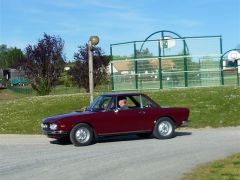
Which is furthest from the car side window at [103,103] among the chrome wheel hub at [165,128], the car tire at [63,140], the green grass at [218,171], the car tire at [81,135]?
the green grass at [218,171]

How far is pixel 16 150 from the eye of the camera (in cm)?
1467

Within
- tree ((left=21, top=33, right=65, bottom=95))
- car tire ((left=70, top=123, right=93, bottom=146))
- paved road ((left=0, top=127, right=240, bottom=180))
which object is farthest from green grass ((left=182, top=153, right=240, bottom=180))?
tree ((left=21, top=33, right=65, bottom=95))

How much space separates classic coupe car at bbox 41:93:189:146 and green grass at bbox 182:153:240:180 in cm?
530

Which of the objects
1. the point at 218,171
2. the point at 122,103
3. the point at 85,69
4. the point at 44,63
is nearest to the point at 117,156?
the point at 218,171

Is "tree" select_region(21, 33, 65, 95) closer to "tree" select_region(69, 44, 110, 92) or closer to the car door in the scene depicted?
"tree" select_region(69, 44, 110, 92)

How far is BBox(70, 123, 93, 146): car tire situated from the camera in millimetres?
15133

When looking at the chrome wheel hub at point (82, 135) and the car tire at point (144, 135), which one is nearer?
the chrome wheel hub at point (82, 135)

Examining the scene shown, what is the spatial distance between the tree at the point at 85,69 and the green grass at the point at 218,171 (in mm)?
45137

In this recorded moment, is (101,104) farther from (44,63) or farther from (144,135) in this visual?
(44,63)

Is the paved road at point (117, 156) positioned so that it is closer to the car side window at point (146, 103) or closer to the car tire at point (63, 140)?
the car tire at point (63, 140)

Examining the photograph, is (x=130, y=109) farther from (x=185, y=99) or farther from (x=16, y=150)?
(x=185, y=99)

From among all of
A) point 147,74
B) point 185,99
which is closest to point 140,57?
point 147,74

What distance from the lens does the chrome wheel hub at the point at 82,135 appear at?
15.2 metres

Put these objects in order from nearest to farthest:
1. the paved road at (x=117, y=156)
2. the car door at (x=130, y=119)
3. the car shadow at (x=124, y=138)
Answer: the paved road at (x=117, y=156) → the car door at (x=130, y=119) → the car shadow at (x=124, y=138)
